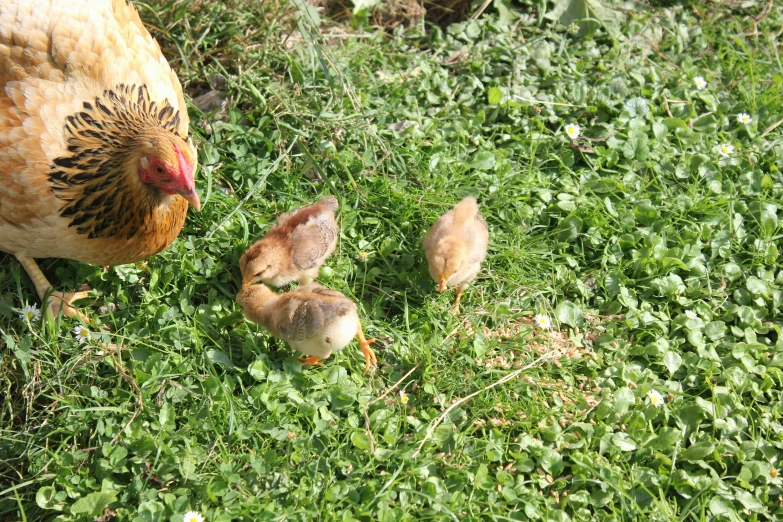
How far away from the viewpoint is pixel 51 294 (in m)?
3.84

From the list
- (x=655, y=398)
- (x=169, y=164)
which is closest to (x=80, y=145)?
(x=169, y=164)

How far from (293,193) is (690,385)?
2570mm

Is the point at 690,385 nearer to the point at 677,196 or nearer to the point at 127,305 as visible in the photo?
the point at 677,196

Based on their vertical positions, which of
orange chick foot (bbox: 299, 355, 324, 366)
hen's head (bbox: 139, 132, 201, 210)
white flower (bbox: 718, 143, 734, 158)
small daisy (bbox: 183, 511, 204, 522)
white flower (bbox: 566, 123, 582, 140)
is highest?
hen's head (bbox: 139, 132, 201, 210)

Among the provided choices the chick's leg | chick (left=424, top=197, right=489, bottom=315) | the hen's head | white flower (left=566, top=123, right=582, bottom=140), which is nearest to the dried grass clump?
white flower (left=566, top=123, right=582, bottom=140)

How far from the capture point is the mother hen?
11.2 feet

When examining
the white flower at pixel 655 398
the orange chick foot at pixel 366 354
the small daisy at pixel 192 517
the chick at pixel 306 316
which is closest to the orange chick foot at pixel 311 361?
the chick at pixel 306 316

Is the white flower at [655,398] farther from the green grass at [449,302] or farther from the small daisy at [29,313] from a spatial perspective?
the small daisy at [29,313]

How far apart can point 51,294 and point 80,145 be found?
874mm

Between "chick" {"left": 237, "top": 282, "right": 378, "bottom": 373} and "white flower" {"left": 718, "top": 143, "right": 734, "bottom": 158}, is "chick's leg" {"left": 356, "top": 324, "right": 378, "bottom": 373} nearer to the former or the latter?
"chick" {"left": 237, "top": 282, "right": 378, "bottom": 373}

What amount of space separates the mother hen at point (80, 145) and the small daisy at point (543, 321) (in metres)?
1.94

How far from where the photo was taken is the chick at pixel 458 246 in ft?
12.4

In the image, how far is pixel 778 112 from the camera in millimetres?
5145

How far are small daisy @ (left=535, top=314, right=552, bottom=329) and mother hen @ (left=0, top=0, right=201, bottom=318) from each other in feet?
6.36
